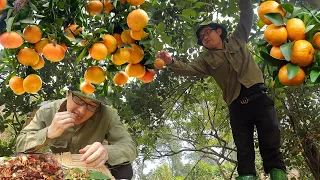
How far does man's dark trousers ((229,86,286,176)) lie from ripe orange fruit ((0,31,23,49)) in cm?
145

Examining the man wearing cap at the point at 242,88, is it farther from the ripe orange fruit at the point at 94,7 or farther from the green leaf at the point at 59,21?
the green leaf at the point at 59,21

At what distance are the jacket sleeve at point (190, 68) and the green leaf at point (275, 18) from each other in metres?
1.23

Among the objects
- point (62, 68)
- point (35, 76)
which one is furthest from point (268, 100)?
point (62, 68)

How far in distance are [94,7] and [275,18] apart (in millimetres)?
554

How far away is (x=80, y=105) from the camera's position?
1.67m

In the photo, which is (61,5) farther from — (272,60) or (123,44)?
(272,60)

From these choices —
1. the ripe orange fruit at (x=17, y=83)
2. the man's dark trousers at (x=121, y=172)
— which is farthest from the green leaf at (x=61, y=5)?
the man's dark trousers at (x=121, y=172)

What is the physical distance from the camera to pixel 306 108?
119 inches

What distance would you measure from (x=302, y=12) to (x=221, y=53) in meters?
1.25

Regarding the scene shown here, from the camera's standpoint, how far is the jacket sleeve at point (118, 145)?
1.60 metres

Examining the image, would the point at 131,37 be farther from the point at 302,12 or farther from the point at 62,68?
the point at 62,68

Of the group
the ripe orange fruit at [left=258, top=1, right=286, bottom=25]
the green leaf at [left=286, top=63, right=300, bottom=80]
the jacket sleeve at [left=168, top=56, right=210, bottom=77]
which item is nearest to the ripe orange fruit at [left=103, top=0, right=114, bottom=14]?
the ripe orange fruit at [left=258, top=1, right=286, bottom=25]

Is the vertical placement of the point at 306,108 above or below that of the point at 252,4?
below

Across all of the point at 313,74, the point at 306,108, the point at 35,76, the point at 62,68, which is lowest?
the point at 313,74
